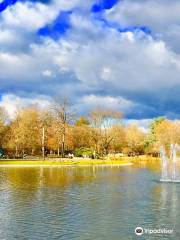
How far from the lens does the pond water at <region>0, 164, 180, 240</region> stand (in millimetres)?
21172

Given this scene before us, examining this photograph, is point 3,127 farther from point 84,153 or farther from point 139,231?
point 139,231

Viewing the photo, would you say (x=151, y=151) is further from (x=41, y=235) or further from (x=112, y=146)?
(x=41, y=235)

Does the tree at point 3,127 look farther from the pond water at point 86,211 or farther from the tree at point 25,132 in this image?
the pond water at point 86,211

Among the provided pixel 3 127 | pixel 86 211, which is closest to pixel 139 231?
pixel 86 211

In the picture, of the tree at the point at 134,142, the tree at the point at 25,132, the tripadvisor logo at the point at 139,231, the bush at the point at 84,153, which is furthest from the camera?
the tree at the point at 134,142

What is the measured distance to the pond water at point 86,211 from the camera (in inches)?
834

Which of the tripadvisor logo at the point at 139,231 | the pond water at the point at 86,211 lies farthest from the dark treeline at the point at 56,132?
the tripadvisor logo at the point at 139,231

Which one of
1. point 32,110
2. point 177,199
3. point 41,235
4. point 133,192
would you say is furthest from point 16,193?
point 32,110

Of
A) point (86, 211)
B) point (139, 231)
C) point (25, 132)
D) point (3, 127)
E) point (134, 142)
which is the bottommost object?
point (139, 231)

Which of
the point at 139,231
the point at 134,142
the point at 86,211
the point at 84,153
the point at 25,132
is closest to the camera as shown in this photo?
the point at 139,231

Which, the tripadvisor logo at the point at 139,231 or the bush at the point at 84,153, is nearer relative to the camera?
the tripadvisor logo at the point at 139,231

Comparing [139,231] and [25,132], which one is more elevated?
[25,132]

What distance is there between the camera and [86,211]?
26.8 metres

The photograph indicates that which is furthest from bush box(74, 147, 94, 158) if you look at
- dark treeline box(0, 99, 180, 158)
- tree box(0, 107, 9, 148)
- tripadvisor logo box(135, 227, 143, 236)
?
tripadvisor logo box(135, 227, 143, 236)
